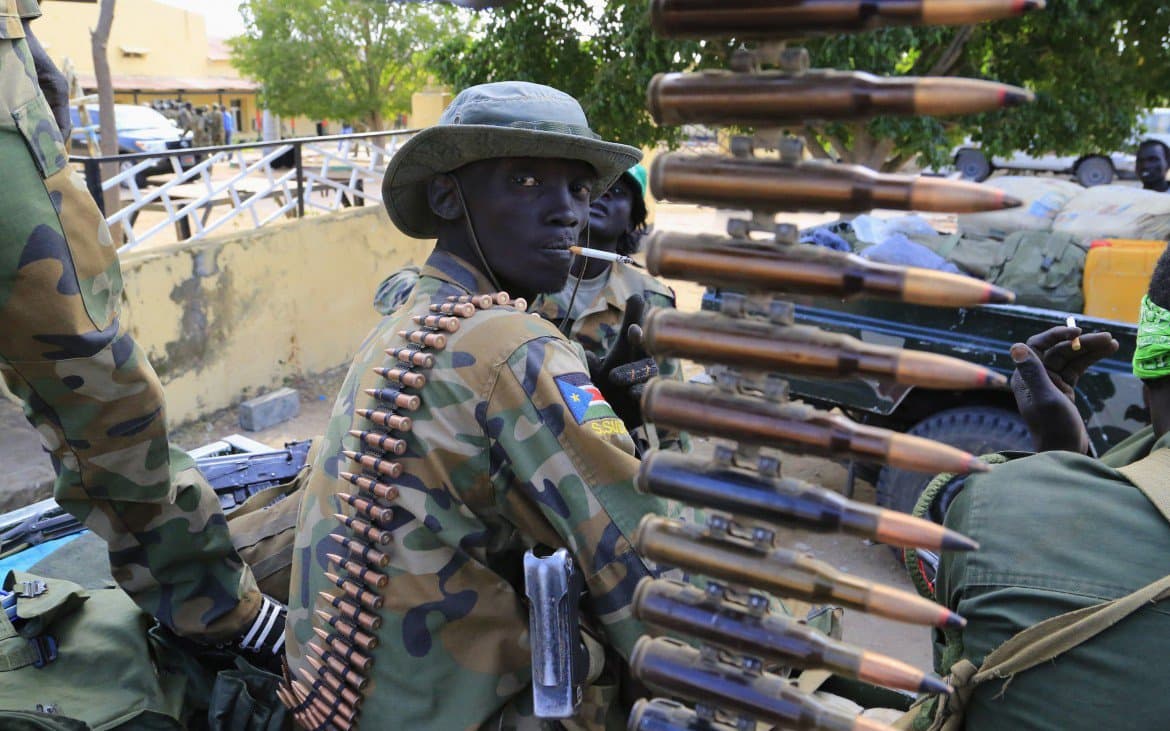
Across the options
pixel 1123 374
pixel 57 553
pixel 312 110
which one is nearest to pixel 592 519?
pixel 57 553

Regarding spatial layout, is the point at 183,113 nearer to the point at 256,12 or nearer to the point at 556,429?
the point at 256,12

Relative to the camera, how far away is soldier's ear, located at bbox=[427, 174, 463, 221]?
2145 mm

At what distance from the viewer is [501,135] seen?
6.61ft

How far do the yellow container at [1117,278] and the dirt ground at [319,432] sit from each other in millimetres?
1644

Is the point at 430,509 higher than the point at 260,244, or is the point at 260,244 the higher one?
the point at 430,509

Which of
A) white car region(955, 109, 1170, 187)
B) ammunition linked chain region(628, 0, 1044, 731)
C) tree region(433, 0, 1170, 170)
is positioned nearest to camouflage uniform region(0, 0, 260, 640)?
ammunition linked chain region(628, 0, 1044, 731)

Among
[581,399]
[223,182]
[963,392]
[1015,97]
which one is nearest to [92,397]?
[581,399]

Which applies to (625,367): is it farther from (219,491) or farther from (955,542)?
(955,542)

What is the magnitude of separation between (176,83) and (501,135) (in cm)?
3499

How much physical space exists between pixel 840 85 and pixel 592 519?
3.07 feet

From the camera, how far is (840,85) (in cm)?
86

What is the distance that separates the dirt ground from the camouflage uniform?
5.41 feet

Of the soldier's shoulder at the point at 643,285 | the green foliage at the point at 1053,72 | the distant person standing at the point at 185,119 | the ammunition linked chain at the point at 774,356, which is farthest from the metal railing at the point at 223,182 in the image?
the distant person standing at the point at 185,119

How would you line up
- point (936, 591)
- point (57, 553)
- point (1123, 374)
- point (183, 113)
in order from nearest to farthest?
point (936, 591) → point (57, 553) → point (1123, 374) → point (183, 113)
